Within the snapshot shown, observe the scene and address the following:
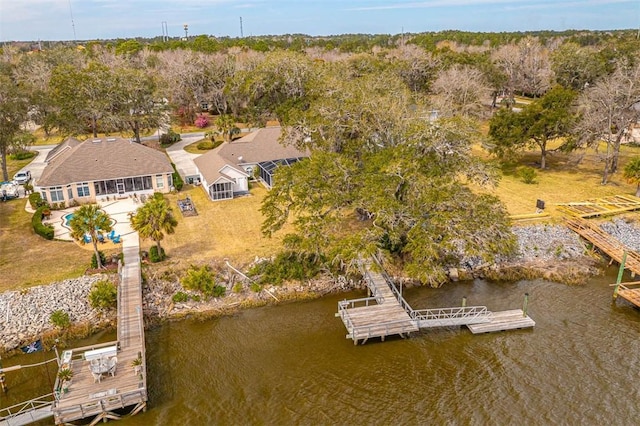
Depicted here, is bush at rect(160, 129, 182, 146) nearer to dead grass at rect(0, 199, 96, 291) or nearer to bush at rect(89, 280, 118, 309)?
dead grass at rect(0, 199, 96, 291)

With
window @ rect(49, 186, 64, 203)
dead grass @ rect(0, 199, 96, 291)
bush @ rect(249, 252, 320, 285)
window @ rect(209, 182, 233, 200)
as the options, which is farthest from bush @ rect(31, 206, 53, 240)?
bush @ rect(249, 252, 320, 285)

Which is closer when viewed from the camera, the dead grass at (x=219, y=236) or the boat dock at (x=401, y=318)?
the boat dock at (x=401, y=318)

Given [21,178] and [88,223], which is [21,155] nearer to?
[21,178]

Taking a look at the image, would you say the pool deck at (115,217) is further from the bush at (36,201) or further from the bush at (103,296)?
the bush at (103,296)

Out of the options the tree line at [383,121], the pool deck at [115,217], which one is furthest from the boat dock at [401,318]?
the pool deck at [115,217]

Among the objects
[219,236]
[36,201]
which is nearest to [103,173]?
[36,201]
